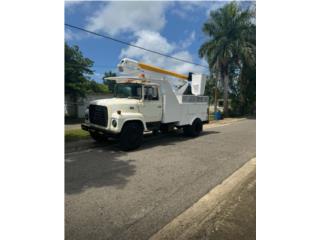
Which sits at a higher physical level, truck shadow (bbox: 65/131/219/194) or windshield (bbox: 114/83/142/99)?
windshield (bbox: 114/83/142/99)

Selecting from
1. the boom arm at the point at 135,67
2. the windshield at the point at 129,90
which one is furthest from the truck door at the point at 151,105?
the boom arm at the point at 135,67

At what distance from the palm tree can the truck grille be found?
17.8m

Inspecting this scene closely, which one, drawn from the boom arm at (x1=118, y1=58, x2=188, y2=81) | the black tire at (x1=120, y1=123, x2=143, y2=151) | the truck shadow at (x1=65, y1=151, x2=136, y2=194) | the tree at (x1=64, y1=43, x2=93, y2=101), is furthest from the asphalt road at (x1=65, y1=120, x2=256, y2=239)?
the tree at (x1=64, y1=43, x2=93, y2=101)

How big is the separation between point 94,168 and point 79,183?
880 millimetres

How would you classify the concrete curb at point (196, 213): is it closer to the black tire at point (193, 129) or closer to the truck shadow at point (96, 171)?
the truck shadow at point (96, 171)

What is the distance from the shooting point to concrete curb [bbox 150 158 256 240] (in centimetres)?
244

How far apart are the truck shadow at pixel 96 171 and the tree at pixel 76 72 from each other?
1015 centimetres

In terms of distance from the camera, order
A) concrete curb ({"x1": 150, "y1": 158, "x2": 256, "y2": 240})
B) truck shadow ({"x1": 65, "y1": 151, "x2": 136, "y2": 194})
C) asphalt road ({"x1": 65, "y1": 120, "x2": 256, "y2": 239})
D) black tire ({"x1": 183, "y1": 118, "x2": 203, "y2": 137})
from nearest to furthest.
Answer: concrete curb ({"x1": 150, "y1": 158, "x2": 256, "y2": 240}) < asphalt road ({"x1": 65, "y1": 120, "x2": 256, "y2": 239}) < truck shadow ({"x1": 65, "y1": 151, "x2": 136, "y2": 194}) < black tire ({"x1": 183, "y1": 118, "x2": 203, "y2": 137})

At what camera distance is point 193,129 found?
920 centimetres

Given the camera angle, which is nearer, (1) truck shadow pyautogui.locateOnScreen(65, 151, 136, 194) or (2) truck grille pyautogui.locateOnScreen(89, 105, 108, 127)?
(1) truck shadow pyautogui.locateOnScreen(65, 151, 136, 194)

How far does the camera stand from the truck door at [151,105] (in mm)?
7227

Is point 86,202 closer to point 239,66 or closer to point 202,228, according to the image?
point 202,228

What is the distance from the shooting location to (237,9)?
70.5 ft

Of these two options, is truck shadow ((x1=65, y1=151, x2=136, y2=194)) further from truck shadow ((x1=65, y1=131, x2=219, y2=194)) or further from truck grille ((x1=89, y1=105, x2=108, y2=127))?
truck grille ((x1=89, y1=105, x2=108, y2=127))
